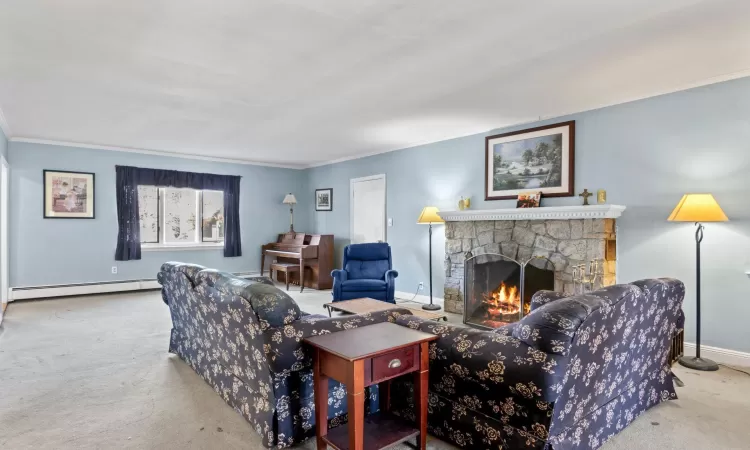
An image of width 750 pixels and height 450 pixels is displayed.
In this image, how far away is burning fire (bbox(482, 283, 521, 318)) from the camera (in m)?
4.60

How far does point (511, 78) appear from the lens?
11.1 ft

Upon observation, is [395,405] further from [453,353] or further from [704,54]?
[704,54]

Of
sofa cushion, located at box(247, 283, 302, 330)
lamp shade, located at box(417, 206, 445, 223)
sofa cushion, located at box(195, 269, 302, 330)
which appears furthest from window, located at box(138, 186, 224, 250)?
sofa cushion, located at box(247, 283, 302, 330)

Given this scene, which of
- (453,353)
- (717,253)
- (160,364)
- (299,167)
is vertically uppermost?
(299,167)

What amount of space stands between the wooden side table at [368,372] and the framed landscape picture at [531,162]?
313 centimetres

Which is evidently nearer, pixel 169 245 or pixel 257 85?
pixel 257 85

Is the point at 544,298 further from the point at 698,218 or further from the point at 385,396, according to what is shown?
the point at 698,218

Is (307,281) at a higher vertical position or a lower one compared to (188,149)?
lower

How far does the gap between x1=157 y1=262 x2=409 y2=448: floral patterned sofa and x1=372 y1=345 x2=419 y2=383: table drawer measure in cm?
41

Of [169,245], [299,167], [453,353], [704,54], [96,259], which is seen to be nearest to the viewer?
[453,353]

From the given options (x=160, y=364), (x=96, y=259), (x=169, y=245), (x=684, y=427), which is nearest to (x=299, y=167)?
(x=169, y=245)

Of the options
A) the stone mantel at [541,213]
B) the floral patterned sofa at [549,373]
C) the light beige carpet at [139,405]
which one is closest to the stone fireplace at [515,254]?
the stone mantel at [541,213]

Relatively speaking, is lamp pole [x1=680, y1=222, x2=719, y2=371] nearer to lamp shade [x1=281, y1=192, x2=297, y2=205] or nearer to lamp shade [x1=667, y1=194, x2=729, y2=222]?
lamp shade [x1=667, y1=194, x2=729, y2=222]

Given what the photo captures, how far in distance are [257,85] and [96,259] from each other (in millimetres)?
4673
